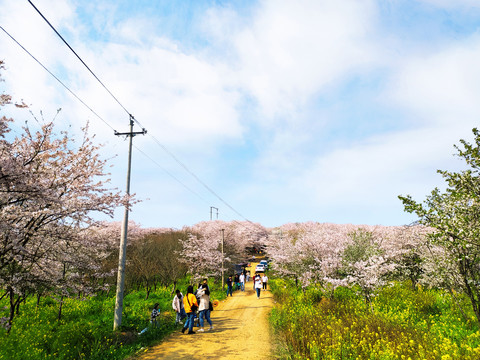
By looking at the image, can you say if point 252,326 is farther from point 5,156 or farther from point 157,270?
point 157,270

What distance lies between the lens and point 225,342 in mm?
9523

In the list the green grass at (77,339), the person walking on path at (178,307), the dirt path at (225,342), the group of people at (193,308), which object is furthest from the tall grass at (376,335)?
the green grass at (77,339)

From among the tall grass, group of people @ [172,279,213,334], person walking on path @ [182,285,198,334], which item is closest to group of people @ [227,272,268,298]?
the tall grass

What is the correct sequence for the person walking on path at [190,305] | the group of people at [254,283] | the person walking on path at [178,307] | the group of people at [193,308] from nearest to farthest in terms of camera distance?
the person walking on path at [190,305] < the group of people at [193,308] < the person walking on path at [178,307] < the group of people at [254,283]

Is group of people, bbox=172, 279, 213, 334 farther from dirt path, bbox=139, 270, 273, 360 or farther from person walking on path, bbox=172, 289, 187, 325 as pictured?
dirt path, bbox=139, 270, 273, 360

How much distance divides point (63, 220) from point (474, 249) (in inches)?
480

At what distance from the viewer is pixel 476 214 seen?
21.4 feet

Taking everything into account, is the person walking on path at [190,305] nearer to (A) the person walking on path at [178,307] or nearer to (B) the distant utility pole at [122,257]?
(A) the person walking on path at [178,307]

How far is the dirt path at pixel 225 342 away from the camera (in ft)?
27.2

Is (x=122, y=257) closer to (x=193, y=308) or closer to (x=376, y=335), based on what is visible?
(x=193, y=308)

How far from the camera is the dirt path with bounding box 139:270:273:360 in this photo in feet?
27.2

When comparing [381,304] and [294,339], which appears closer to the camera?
[294,339]

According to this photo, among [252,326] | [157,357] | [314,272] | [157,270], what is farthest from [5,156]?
[157,270]

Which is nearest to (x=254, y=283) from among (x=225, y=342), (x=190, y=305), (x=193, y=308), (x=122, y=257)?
(x=193, y=308)
